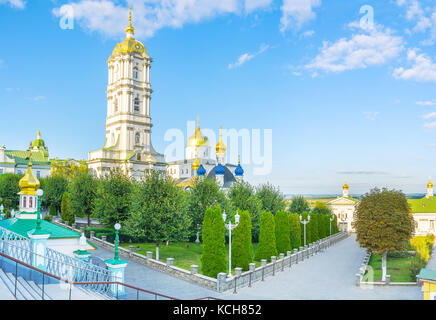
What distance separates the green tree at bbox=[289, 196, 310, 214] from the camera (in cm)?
5625

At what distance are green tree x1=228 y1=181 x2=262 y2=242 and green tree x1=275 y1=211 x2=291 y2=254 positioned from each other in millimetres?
5448

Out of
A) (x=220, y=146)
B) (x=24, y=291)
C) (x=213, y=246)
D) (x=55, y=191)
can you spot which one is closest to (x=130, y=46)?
(x=220, y=146)

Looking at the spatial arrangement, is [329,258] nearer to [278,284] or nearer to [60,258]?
[278,284]

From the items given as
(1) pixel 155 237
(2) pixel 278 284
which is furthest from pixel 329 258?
(1) pixel 155 237

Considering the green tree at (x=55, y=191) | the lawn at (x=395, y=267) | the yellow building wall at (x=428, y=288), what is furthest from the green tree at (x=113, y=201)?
the yellow building wall at (x=428, y=288)

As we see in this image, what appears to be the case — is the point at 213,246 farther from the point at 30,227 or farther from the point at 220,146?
the point at 220,146

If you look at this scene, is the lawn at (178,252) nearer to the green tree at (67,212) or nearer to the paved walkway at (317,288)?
the paved walkway at (317,288)

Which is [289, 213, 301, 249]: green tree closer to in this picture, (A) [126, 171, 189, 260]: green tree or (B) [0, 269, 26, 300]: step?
(A) [126, 171, 189, 260]: green tree

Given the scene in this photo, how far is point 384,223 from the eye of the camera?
82.0ft

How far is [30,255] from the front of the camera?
1434cm

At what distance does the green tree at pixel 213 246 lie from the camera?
21.6 meters

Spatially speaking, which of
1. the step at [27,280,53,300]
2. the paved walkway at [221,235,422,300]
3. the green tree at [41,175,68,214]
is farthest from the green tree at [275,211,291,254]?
the green tree at [41,175,68,214]
